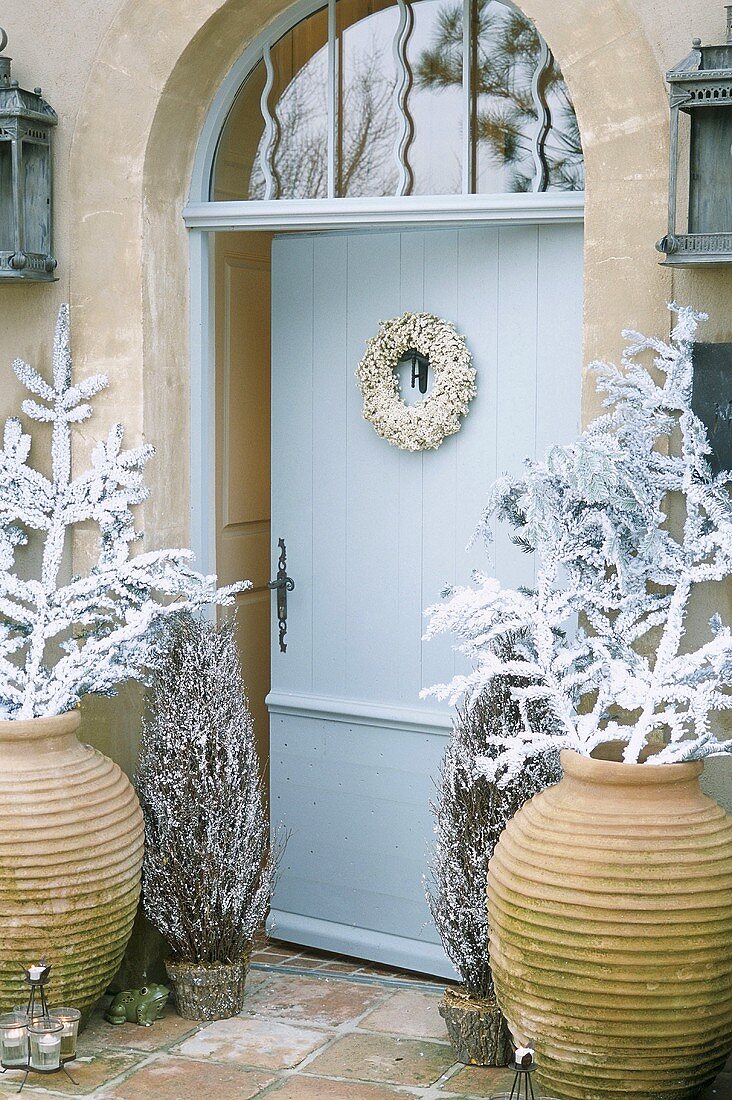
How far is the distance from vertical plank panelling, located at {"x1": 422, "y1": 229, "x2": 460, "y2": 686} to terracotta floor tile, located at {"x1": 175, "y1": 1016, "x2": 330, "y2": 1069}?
112 centimetres

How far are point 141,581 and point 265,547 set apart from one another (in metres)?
1.05

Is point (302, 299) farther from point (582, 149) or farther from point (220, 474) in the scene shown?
point (582, 149)

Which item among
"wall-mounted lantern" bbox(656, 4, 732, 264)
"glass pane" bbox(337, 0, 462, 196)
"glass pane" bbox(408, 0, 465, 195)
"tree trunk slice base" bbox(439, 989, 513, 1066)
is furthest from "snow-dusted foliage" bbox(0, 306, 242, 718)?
"wall-mounted lantern" bbox(656, 4, 732, 264)

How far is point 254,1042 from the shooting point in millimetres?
3699

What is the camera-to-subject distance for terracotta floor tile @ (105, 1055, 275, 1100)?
11.0ft

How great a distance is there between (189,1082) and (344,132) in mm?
2713

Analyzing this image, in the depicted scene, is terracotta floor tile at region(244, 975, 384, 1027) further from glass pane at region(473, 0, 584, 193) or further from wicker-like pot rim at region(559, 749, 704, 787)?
glass pane at region(473, 0, 584, 193)

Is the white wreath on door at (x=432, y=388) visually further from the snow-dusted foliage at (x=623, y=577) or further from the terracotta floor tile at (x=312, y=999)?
the terracotta floor tile at (x=312, y=999)

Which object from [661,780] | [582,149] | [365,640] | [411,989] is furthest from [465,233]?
[411,989]

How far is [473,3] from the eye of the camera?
12.7ft

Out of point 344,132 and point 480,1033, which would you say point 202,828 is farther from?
point 344,132

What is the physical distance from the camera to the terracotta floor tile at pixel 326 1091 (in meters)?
3.35

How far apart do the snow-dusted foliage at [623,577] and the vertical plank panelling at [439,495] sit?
71 cm

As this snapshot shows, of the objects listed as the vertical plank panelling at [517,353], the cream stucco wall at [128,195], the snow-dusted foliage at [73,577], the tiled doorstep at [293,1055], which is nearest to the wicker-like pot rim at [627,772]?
the tiled doorstep at [293,1055]
